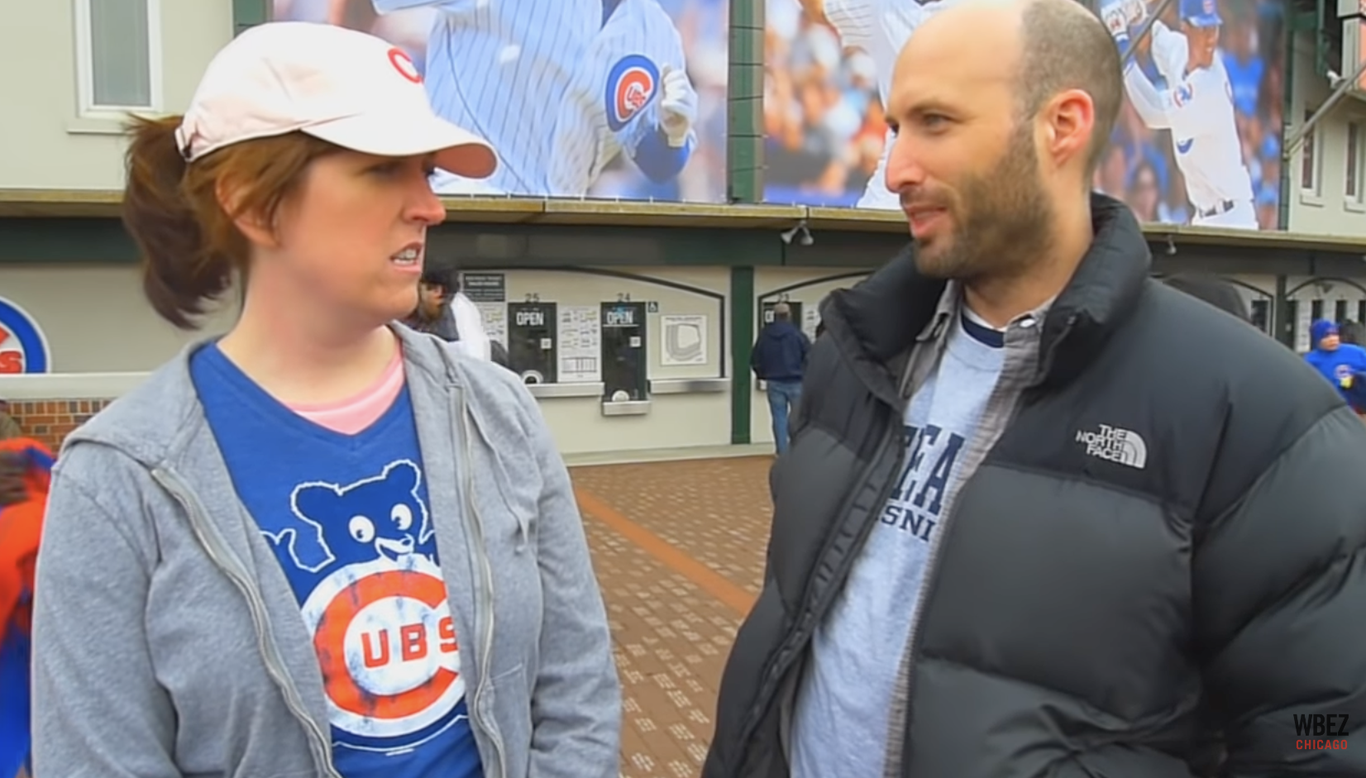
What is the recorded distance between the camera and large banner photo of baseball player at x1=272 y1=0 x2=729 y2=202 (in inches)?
458

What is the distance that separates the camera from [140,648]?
4.16ft

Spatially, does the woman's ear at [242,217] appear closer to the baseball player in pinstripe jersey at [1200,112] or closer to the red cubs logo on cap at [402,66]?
the red cubs logo on cap at [402,66]

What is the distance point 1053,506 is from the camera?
149 centimetres

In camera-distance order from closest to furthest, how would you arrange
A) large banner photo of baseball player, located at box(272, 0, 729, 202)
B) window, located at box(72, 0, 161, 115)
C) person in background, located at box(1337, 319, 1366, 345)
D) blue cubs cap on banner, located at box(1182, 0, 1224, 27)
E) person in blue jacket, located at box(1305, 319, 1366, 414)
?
person in blue jacket, located at box(1305, 319, 1366, 414) < window, located at box(72, 0, 161, 115) < large banner photo of baseball player, located at box(272, 0, 729, 202) < blue cubs cap on banner, located at box(1182, 0, 1224, 27) < person in background, located at box(1337, 319, 1366, 345)

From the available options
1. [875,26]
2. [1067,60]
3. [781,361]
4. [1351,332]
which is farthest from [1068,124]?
[1351,332]

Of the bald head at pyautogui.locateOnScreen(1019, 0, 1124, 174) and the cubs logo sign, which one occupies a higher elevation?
Result: the bald head at pyautogui.locateOnScreen(1019, 0, 1124, 174)

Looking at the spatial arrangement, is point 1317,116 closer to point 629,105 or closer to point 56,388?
point 629,105

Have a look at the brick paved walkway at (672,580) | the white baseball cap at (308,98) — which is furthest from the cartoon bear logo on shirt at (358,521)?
the brick paved walkway at (672,580)

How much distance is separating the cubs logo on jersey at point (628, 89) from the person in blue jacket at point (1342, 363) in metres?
7.58

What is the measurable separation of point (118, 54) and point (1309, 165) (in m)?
19.6

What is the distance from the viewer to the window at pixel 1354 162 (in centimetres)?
2072

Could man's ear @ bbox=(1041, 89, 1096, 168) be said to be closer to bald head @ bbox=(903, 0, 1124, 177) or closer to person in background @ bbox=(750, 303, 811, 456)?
bald head @ bbox=(903, 0, 1124, 177)

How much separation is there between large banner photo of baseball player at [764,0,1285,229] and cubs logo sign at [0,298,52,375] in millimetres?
8262

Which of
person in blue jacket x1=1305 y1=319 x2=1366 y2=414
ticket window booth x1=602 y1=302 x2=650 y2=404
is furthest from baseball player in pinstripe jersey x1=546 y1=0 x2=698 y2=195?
person in blue jacket x1=1305 y1=319 x2=1366 y2=414
